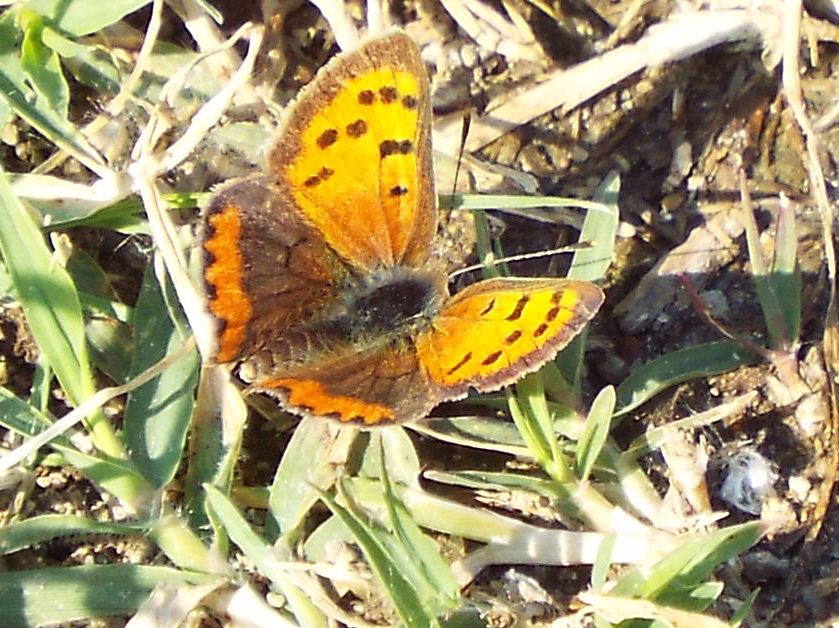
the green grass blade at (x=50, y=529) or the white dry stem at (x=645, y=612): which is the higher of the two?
the green grass blade at (x=50, y=529)

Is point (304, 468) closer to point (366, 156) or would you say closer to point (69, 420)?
point (69, 420)

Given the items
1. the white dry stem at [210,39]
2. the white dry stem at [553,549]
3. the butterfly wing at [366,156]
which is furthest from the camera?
the white dry stem at [210,39]

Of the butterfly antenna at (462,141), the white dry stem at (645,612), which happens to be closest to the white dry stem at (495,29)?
the butterfly antenna at (462,141)

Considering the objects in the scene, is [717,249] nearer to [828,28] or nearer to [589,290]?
[828,28]

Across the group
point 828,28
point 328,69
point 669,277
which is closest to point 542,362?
point 328,69

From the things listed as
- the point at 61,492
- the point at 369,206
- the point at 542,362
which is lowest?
the point at 61,492

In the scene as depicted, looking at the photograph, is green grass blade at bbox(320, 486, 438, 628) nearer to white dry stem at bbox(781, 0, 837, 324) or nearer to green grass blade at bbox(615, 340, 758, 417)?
green grass blade at bbox(615, 340, 758, 417)

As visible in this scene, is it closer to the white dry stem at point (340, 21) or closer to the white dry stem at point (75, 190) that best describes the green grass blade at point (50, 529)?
the white dry stem at point (75, 190)
